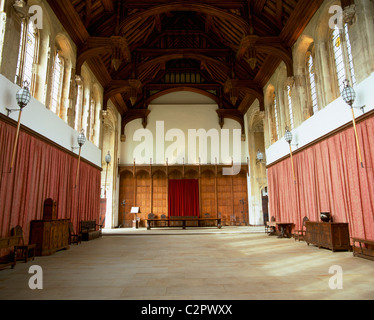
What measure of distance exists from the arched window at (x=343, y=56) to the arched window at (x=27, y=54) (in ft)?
28.8

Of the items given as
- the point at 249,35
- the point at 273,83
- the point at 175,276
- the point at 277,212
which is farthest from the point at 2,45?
the point at 277,212

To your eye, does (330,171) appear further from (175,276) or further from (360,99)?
(175,276)

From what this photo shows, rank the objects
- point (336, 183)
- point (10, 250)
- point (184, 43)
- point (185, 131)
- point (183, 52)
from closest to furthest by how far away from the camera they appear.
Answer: point (10, 250) < point (336, 183) < point (183, 52) < point (184, 43) < point (185, 131)

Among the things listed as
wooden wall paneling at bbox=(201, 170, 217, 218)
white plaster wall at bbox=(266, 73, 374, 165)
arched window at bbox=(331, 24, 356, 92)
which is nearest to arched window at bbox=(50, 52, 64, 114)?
white plaster wall at bbox=(266, 73, 374, 165)

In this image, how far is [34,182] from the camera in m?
6.90

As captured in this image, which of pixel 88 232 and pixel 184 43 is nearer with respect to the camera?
pixel 88 232

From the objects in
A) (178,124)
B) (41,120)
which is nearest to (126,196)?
(178,124)

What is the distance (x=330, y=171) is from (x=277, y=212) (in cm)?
472

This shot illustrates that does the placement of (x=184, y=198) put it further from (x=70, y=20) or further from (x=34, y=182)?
(x=70, y=20)

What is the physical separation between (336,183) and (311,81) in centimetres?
420

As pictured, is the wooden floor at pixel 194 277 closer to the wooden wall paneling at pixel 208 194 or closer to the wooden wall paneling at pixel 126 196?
the wooden wall paneling at pixel 126 196

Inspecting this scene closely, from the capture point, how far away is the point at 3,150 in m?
5.59

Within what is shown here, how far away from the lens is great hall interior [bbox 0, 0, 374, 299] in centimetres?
595

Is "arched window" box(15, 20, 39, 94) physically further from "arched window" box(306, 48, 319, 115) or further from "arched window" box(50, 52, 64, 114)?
"arched window" box(306, 48, 319, 115)
